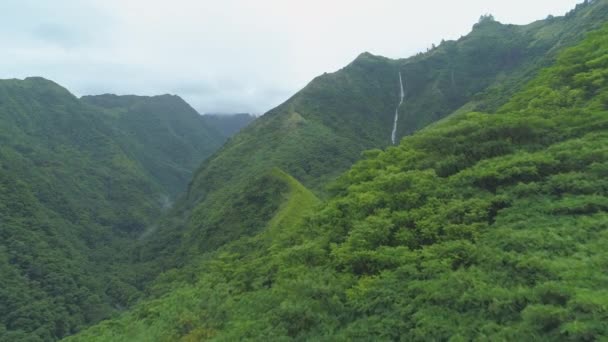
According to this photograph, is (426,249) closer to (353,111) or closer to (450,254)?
(450,254)

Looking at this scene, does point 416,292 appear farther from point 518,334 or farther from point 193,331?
point 193,331

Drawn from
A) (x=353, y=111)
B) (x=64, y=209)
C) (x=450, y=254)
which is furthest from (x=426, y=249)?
(x=64, y=209)

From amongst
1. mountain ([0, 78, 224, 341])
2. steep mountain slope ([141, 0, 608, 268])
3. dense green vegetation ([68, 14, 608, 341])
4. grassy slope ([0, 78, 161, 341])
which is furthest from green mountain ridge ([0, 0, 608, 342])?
steep mountain slope ([141, 0, 608, 268])

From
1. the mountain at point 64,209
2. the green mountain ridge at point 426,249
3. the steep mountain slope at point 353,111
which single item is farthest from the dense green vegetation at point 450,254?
the mountain at point 64,209

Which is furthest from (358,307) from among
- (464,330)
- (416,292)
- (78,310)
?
(78,310)

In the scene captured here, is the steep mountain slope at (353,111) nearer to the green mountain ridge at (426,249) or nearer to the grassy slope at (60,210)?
the grassy slope at (60,210)

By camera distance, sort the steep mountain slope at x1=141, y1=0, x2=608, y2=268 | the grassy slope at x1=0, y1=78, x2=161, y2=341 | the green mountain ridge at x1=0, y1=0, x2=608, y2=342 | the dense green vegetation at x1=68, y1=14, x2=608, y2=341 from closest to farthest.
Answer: the dense green vegetation at x1=68, y1=14, x2=608, y2=341
the green mountain ridge at x1=0, y1=0, x2=608, y2=342
the grassy slope at x1=0, y1=78, x2=161, y2=341
the steep mountain slope at x1=141, y1=0, x2=608, y2=268

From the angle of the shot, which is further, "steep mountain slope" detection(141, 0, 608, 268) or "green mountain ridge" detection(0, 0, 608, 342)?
"steep mountain slope" detection(141, 0, 608, 268)

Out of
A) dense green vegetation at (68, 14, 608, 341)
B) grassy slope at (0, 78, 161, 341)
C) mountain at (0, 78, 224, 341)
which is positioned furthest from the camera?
mountain at (0, 78, 224, 341)

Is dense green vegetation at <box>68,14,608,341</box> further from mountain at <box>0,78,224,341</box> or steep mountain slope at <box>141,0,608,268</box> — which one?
mountain at <box>0,78,224,341</box>
